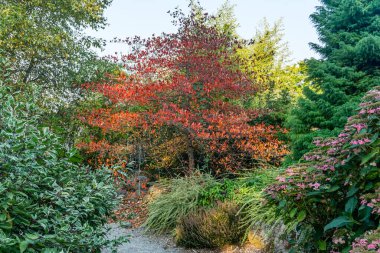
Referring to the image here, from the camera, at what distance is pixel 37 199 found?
1971 millimetres

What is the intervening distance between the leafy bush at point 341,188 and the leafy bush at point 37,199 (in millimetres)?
1248

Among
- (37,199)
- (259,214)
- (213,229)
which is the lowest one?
(213,229)

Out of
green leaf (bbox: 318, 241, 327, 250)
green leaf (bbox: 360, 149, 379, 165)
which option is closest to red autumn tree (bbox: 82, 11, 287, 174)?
green leaf (bbox: 318, 241, 327, 250)

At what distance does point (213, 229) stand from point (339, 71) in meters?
3.41

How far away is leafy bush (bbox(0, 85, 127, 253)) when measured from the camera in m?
1.60

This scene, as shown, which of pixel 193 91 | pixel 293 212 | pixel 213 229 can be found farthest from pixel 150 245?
pixel 293 212

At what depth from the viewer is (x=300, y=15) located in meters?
7.77

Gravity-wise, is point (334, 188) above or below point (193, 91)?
below

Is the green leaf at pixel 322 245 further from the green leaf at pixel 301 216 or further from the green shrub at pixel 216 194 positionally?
the green shrub at pixel 216 194

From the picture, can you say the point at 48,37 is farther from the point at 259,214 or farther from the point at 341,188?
the point at 341,188

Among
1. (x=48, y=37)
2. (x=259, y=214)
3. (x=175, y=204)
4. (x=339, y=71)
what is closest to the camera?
(x=259, y=214)

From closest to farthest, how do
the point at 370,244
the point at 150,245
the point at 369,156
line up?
1. the point at 370,244
2. the point at 369,156
3. the point at 150,245

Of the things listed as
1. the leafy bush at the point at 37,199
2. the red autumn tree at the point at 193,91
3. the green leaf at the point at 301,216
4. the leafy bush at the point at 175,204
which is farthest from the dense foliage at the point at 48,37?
the green leaf at the point at 301,216

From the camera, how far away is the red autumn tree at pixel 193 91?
20.0 feet
